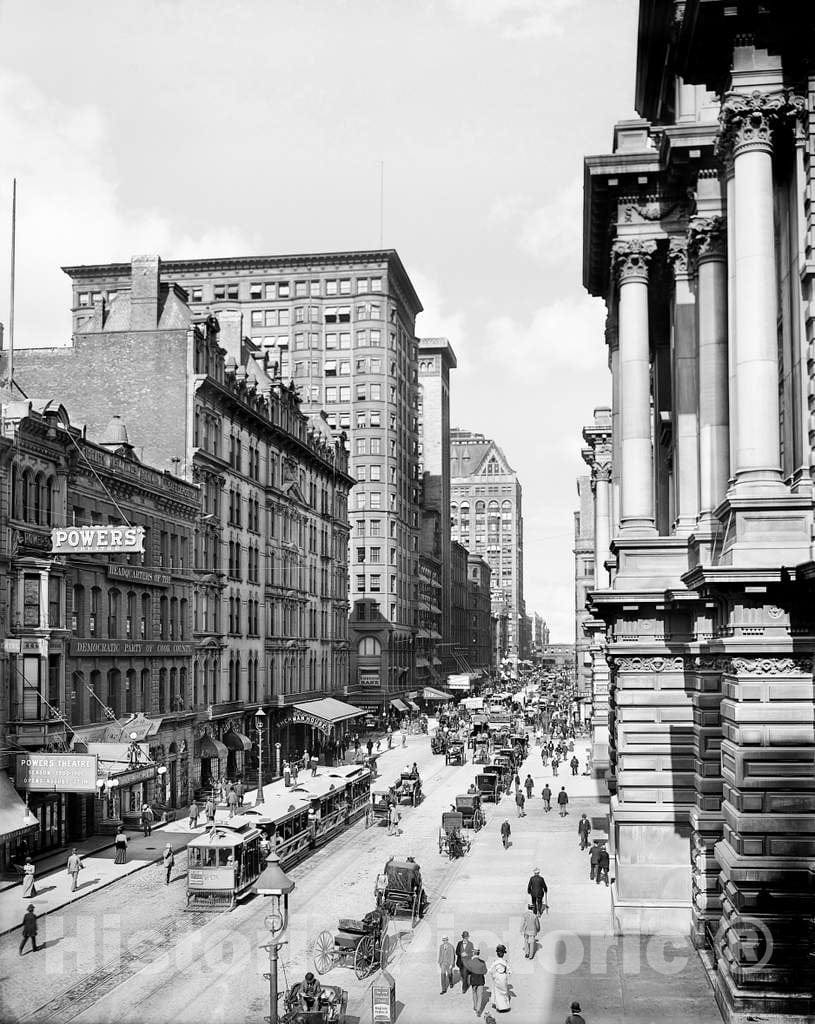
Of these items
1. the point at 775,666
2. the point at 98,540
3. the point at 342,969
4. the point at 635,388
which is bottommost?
the point at 342,969

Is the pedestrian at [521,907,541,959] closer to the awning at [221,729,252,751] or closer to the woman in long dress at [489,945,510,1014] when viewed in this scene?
the woman in long dress at [489,945,510,1014]

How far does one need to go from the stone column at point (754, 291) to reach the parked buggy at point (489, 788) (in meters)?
35.9

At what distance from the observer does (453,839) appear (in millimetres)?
40688

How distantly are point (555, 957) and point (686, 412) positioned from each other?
45.1ft

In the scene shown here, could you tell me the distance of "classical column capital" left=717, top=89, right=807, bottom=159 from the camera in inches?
852

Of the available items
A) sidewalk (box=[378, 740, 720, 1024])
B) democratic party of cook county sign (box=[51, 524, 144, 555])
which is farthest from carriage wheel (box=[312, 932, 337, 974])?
democratic party of cook county sign (box=[51, 524, 144, 555])

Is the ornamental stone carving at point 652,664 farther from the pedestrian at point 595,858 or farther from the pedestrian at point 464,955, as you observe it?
the pedestrian at point 464,955

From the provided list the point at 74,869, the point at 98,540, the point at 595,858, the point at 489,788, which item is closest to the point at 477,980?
the point at 595,858

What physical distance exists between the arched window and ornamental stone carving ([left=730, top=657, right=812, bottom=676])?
93156 millimetres

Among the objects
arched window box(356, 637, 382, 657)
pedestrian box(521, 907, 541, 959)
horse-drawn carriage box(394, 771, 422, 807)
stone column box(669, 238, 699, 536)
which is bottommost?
horse-drawn carriage box(394, 771, 422, 807)

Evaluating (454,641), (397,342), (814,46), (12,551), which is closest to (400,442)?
(397,342)

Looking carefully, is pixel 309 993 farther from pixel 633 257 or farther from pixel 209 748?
pixel 209 748

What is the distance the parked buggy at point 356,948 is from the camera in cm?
2612

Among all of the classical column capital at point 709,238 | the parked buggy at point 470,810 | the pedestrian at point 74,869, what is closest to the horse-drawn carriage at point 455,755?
the parked buggy at point 470,810
